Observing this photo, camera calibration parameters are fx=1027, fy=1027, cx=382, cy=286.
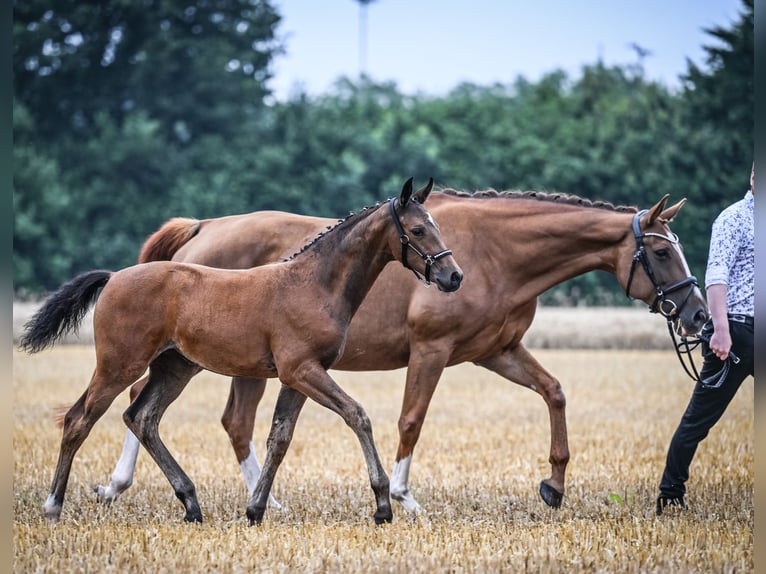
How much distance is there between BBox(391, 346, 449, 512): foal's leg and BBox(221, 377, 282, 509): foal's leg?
3.90 feet

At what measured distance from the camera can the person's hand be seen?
21.5ft

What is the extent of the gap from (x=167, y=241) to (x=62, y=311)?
68.6 inches

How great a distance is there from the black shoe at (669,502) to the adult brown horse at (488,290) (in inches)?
28.8

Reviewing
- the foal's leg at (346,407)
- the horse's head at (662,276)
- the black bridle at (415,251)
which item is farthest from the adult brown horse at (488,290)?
the black bridle at (415,251)

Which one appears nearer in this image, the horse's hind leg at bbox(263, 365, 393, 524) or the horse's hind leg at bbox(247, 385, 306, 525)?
the horse's hind leg at bbox(263, 365, 393, 524)

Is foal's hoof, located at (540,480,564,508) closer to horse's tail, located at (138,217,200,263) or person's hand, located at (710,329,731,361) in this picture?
person's hand, located at (710,329,731,361)

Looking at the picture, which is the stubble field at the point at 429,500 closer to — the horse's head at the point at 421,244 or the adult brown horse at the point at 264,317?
the adult brown horse at the point at 264,317

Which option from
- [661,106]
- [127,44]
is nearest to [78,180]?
[127,44]

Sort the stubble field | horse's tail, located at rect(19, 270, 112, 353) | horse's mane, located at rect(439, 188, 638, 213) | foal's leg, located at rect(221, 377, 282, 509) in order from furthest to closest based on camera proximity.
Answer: foal's leg, located at rect(221, 377, 282, 509), horse's mane, located at rect(439, 188, 638, 213), horse's tail, located at rect(19, 270, 112, 353), the stubble field

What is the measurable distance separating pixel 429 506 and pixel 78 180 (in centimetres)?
3265

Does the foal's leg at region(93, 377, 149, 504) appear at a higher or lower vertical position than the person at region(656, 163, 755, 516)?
lower

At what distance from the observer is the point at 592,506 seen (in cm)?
761

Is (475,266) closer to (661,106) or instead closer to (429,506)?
(429,506)

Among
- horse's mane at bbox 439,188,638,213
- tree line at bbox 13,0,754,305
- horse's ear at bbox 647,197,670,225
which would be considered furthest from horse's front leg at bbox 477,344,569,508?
tree line at bbox 13,0,754,305
